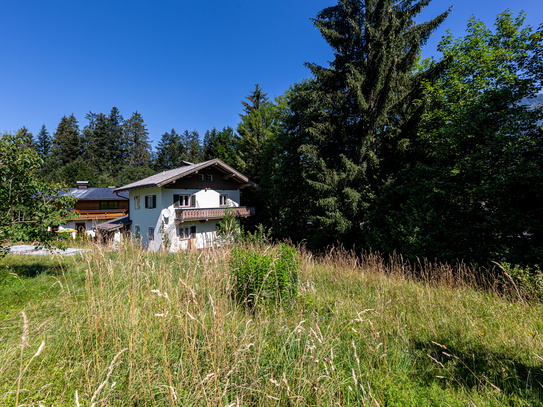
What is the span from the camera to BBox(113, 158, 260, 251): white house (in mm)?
18750

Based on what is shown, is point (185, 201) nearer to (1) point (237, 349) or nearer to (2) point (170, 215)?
(2) point (170, 215)

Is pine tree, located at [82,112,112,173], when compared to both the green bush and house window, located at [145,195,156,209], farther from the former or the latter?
the green bush

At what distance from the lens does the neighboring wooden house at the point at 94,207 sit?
28.9 meters

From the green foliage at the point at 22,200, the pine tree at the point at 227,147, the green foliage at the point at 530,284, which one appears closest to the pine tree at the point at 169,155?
the pine tree at the point at 227,147

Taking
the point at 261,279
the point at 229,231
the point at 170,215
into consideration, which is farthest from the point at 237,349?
the point at 170,215

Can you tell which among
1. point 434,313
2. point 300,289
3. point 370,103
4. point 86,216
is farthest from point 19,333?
point 86,216

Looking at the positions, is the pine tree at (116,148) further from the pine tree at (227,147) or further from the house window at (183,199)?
the house window at (183,199)

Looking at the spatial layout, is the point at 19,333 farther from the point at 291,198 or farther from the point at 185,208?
the point at 291,198

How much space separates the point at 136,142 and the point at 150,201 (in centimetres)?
4726

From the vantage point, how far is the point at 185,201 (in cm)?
2019

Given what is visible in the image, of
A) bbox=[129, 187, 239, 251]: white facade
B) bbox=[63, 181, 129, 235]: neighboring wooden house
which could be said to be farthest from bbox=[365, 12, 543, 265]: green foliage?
bbox=[63, 181, 129, 235]: neighboring wooden house

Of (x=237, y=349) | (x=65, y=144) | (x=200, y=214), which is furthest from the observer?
(x=65, y=144)

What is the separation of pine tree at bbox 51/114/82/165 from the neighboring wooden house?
26.2 m

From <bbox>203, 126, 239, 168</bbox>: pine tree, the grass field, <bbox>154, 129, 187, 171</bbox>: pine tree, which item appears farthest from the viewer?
<bbox>154, 129, 187, 171</bbox>: pine tree
